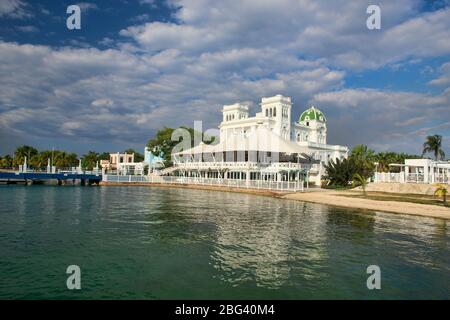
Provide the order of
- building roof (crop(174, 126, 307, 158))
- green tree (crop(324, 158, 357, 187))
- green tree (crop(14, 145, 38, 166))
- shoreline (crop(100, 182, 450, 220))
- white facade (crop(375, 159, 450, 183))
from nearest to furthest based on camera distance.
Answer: shoreline (crop(100, 182, 450, 220)) < white facade (crop(375, 159, 450, 183)) < building roof (crop(174, 126, 307, 158)) < green tree (crop(324, 158, 357, 187)) < green tree (crop(14, 145, 38, 166))

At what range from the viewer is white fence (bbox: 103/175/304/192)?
42625 millimetres

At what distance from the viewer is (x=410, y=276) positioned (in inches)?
449

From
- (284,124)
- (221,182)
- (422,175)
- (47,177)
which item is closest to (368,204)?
(422,175)

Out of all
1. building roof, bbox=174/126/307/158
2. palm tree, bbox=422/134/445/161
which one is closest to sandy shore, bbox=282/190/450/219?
building roof, bbox=174/126/307/158

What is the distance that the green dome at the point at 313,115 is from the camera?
89131 millimetres

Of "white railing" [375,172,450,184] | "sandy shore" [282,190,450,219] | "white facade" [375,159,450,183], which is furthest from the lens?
"white facade" [375,159,450,183]

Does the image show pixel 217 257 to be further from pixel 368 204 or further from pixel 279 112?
pixel 279 112

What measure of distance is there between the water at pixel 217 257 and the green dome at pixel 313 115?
6877cm

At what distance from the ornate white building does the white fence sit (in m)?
1.41

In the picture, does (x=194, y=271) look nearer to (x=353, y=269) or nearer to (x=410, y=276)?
(x=353, y=269)

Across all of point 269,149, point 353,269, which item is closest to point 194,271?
point 353,269

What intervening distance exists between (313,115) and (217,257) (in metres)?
81.1

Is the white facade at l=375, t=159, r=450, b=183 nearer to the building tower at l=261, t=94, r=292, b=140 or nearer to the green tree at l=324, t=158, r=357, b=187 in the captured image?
the green tree at l=324, t=158, r=357, b=187

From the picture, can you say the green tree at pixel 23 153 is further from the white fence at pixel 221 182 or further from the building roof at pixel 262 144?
the building roof at pixel 262 144
